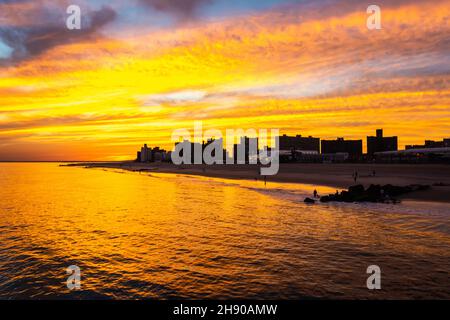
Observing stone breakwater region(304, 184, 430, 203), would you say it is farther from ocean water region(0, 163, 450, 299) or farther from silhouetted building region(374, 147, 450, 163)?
silhouetted building region(374, 147, 450, 163)

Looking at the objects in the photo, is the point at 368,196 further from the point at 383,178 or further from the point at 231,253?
the point at 383,178

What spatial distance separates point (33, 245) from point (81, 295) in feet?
34.2

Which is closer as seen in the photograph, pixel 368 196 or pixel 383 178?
pixel 368 196

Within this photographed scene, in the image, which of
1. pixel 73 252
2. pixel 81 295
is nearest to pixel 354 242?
pixel 81 295

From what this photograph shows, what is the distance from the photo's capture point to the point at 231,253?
1900 cm

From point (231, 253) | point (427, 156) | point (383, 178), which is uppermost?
point (427, 156)

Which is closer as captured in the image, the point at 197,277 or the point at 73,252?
the point at 197,277

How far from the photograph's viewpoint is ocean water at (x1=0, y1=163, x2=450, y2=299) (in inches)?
548

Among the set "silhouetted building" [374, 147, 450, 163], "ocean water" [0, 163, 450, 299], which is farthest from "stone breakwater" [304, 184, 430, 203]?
"silhouetted building" [374, 147, 450, 163]

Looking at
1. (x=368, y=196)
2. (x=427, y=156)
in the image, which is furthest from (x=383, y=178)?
(x=427, y=156)

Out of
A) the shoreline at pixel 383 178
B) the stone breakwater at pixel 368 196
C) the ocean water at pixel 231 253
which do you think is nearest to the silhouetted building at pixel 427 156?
the shoreline at pixel 383 178
